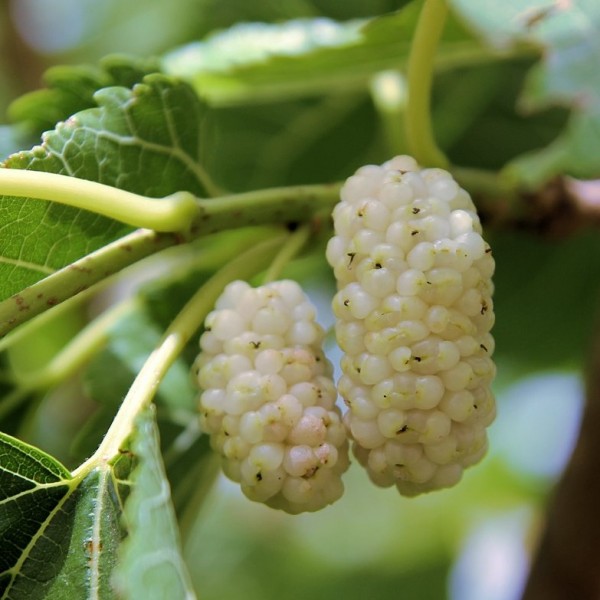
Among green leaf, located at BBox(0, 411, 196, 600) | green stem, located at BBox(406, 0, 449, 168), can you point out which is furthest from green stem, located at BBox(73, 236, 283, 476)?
green stem, located at BBox(406, 0, 449, 168)

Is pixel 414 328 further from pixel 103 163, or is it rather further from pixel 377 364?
pixel 103 163

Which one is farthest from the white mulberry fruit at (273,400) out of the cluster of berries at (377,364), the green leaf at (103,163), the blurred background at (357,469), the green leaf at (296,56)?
the blurred background at (357,469)

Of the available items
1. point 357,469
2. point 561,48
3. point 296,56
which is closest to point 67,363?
point 296,56

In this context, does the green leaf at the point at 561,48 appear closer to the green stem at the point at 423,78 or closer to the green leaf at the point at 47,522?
the green stem at the point at 423,78

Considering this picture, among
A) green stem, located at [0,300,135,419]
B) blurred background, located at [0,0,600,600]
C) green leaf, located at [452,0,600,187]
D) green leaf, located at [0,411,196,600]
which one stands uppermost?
green leaf, located at [452,0,600,187]

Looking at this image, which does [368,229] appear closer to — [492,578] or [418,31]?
[418,31]

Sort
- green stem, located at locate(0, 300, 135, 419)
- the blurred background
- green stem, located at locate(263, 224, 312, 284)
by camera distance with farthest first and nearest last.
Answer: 1. the blurred background
2. green stem, located at locate(0, 300, 135, 419)
3. green stem, located at locate(263, 224, 312, 284)

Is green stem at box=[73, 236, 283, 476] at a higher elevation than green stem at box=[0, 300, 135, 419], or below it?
higher

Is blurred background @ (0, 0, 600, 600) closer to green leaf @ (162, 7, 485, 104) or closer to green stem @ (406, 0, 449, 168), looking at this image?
green leaf @ (162, 7, 485, 104)

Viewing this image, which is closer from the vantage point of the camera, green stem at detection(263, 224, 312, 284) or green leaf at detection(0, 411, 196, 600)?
green leaf at detection(0, 411, 196, 600)
